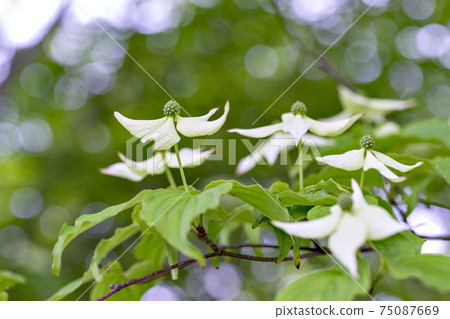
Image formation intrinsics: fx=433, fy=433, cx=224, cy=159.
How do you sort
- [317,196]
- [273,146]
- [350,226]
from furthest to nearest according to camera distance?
[273,146]
[317,196]
[350,226]

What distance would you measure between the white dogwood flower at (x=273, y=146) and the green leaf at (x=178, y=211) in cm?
34

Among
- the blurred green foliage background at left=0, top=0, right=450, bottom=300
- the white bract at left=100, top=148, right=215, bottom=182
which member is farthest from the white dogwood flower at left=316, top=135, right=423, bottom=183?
the blurred green foliage background at left=0, top=0, right=450, bottom=300

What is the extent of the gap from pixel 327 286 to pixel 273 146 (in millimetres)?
453

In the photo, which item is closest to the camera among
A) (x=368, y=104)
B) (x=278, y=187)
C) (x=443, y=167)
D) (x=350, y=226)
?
(x=350, y=226)

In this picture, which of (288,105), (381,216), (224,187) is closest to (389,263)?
(381,216)

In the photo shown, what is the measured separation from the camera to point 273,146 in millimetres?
904

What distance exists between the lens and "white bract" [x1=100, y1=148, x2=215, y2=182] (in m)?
0.72

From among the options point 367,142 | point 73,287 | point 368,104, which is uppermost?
point 368,104

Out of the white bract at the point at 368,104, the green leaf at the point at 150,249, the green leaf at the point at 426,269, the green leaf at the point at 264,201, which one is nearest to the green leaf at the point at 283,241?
the green leaf at the point at 264,201

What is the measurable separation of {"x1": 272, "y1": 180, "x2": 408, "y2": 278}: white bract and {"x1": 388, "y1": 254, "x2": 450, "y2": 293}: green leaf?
0.04m

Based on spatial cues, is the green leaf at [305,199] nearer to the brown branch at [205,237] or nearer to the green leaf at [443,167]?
the brown branch at [205,237]

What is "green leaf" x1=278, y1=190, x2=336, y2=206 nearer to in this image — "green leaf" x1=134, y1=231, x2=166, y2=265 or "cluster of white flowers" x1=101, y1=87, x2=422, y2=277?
"cluster of white flowers" x1=101, y1=87, x2=422, y2=277

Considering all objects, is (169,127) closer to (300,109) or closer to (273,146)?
(300,109)

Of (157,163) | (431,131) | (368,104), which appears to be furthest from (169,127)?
(368,104)
